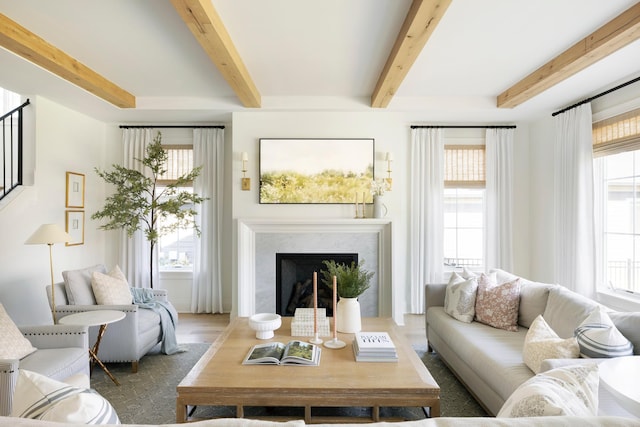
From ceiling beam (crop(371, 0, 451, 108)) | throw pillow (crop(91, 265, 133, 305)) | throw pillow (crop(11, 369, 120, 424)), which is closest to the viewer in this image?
throw pillow (crop(11, 369, 120, 424))

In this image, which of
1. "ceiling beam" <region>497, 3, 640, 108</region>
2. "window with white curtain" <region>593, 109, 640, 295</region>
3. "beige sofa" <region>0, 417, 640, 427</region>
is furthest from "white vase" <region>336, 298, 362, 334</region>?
"window with white curtain" <region>593, 109, 640, 295</region>

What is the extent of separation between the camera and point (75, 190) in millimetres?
4449

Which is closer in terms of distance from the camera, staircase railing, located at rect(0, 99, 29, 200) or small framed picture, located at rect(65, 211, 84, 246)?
staircase railing, located at rect(0, 99, 29, 200)

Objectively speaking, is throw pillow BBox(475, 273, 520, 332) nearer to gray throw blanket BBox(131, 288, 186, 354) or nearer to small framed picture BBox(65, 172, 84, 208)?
gray throw blanket BBox(131, 288, 186, 354)

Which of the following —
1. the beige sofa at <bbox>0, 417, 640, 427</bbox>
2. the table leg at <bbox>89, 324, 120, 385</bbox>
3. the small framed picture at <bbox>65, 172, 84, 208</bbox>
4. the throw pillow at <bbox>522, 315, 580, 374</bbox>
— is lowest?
the table leg at <bbox>89, 324, 120, 385</bbox>

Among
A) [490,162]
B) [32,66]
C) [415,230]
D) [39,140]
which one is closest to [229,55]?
[32,66]

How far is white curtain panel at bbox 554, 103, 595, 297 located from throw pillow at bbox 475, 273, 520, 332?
1411mm

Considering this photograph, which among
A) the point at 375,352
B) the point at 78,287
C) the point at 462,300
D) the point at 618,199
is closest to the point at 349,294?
the point at 375,352

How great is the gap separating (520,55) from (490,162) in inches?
77.8

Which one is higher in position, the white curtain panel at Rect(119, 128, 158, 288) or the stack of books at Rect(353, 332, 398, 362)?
the white curtain panel at Rect(119, 128, 158, 288)

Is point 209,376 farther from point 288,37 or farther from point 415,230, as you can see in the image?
point 415,230

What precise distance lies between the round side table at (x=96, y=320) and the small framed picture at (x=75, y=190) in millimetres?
1982

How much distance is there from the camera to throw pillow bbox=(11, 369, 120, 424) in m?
0.96

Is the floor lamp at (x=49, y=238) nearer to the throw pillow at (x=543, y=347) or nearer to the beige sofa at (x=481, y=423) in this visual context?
the beige sofa at (x=481, y=423)
